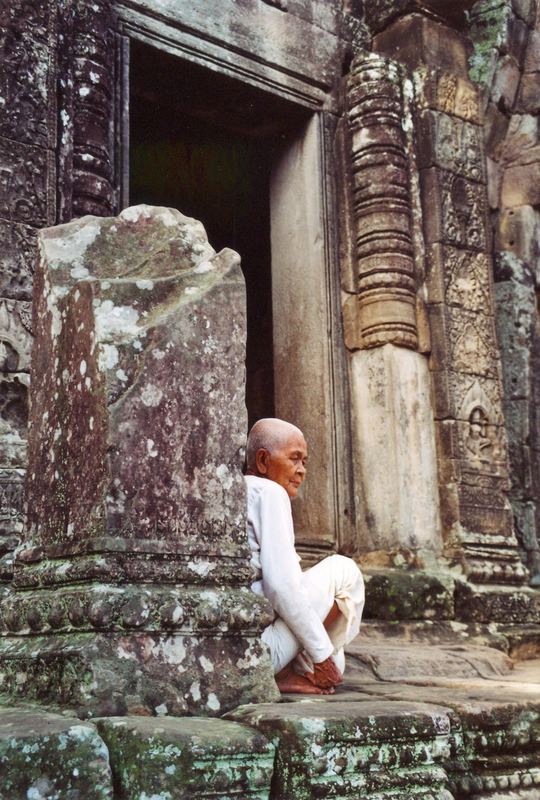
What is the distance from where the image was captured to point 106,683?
2.33 m

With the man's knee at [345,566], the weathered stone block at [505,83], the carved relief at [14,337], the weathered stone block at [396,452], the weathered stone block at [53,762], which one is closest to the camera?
the weathered stone block at [53,762]

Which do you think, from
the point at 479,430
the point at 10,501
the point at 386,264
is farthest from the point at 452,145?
the point at 10,501

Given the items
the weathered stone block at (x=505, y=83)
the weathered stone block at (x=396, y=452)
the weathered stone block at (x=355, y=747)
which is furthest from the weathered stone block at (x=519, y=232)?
the weathered stone block at (x=355, y=747)

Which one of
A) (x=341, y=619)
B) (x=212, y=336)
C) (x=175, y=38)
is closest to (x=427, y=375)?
(x=175, y=38)

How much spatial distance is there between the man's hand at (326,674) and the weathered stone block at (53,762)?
42.7 inches

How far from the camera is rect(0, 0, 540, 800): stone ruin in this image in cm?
240

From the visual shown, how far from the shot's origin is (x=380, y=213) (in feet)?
21.0

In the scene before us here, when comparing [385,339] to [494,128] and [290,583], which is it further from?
[290,583]

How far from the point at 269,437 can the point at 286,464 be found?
4.5 inches

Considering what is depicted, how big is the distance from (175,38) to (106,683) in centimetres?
446

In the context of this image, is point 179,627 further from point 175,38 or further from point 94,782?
point 175,38

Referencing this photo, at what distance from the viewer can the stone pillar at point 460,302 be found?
245 inches

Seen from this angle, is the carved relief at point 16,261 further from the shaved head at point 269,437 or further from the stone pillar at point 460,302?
the stone pillar at point 460,302

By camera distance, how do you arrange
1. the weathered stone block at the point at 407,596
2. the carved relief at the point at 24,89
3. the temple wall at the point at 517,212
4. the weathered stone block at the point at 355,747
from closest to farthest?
the weathered stone block at the point at 355,747
the carved relief at the point at 24,89
the weathered stone block at the point at 407,596
the temple wall at the point at 517,212
